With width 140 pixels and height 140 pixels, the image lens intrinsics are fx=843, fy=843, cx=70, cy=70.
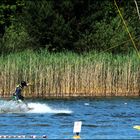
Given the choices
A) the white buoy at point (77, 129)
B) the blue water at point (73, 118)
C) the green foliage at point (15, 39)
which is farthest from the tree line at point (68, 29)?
the white buoy at point (77, 129)

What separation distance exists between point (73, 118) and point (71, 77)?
1180 centimetres

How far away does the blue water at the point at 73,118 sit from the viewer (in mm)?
29312

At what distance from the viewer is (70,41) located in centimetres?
6681

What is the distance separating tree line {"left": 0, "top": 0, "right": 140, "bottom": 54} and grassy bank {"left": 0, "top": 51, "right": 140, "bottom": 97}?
49.9 feet

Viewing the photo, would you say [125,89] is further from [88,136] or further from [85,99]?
[88,136]

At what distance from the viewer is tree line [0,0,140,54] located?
6594 cm

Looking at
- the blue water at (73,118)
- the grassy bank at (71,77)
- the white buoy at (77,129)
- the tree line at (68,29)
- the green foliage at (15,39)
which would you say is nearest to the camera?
the white buoy at (77,129)

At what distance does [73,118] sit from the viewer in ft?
118

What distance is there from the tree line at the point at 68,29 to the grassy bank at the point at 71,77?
15195 millimetres

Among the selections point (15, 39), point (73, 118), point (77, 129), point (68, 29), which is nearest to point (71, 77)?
point (73, 118)

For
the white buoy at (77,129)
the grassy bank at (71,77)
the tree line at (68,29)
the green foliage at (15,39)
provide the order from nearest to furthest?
the white buoy at (77,129)
the grassy bank at (71,77)
the green foliage at (15,39)
the tree line at (68,29)

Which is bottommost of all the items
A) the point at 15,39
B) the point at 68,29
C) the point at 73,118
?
the point at 73,118

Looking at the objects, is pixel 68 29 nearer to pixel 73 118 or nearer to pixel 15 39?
pixel 15 39

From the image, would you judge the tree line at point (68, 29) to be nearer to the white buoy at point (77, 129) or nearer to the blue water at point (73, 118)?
the blue water at point (73, 118)
